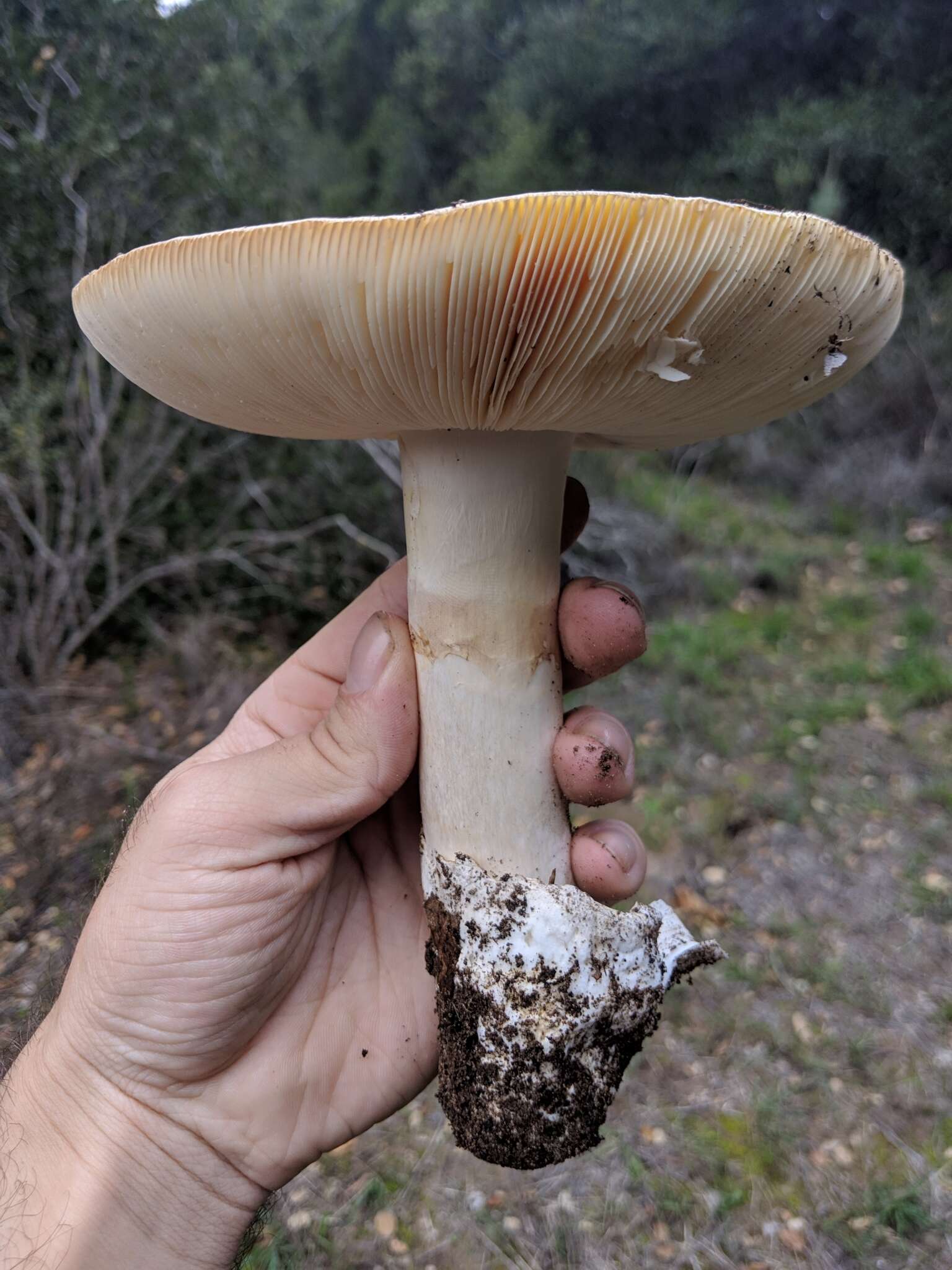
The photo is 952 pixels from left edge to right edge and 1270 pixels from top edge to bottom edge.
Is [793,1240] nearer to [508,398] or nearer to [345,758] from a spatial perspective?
[345,758]

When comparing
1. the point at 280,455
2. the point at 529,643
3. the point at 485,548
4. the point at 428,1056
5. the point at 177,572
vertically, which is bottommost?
the point at 177,572

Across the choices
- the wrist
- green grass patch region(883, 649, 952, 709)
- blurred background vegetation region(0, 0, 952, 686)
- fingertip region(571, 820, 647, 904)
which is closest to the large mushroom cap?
fingertip region(571, 820, 647, 904)

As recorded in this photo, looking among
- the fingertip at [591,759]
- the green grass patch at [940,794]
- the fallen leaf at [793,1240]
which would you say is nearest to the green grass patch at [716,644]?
the green grass patch at [940,794]

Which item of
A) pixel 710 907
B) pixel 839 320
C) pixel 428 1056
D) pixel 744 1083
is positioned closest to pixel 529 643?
pixel 839 320

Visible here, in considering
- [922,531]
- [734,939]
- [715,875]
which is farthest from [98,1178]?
[922,531]

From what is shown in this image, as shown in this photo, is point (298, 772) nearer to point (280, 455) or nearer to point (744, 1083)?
point (744, 1083)
